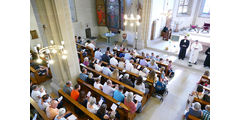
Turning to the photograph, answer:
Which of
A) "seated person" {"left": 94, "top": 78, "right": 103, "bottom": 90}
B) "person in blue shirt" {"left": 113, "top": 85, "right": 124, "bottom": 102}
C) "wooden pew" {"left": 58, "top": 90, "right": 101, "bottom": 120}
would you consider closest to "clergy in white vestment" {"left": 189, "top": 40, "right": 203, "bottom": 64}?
"person in blue shirt" {"left": 113, "top": 85, "right": 124, "bottom": 102}

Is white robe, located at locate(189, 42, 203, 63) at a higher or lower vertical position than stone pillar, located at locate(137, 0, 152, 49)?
lower

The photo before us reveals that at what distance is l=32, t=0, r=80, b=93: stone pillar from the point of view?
4.29 m

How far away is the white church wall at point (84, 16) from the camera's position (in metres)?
11.3

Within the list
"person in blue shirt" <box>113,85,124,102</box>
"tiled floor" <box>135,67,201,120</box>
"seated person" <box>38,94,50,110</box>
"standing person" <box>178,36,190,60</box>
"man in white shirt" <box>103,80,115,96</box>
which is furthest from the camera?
"standing person" <box>178,36,190,60</box>

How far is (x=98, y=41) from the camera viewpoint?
12484 mm

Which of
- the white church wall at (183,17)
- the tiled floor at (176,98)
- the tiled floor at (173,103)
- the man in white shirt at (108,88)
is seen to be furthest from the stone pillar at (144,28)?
the man in white shirt at (108,88)

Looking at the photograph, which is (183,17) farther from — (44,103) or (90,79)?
(44,103)

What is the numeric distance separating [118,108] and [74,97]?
1.50 m

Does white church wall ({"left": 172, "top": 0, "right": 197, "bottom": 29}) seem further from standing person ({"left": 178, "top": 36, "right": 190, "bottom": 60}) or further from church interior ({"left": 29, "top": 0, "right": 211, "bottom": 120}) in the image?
standing person ({"left": 178, "top": 36, "right": 190, "bottom": 60})

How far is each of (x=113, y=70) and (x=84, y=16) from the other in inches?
302

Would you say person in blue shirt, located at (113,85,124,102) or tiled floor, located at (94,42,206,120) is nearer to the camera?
person in blue shirt, located at (113,85,124,102)

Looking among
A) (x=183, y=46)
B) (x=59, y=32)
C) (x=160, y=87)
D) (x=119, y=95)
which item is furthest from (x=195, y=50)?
(x=59, y=32)

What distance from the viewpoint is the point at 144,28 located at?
9711 millimetres
